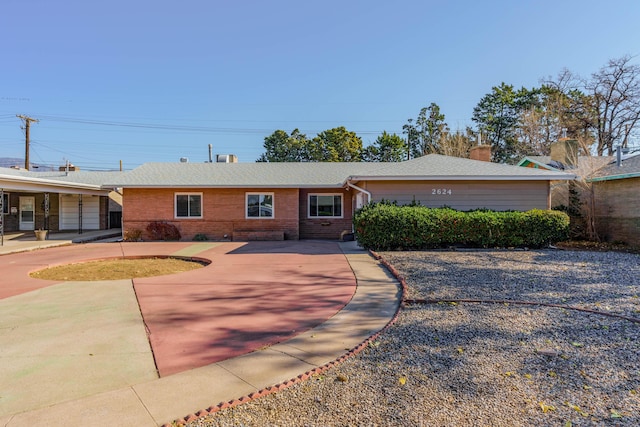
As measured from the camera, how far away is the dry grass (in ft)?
26.5

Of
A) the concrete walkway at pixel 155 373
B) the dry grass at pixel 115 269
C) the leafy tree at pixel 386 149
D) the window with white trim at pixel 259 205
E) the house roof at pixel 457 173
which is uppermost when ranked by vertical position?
the leafy tree at pixel 386 149

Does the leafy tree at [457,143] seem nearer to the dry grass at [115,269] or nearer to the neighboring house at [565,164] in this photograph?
the neighboring house at [565,164]

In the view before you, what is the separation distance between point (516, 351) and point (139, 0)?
13548 mm

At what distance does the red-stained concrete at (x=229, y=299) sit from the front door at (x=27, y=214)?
10396mm

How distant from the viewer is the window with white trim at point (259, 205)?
16234mm

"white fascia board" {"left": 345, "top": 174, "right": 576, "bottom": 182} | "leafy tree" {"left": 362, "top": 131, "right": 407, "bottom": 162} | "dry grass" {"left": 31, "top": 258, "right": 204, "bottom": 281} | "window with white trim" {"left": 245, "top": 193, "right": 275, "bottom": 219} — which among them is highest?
"leafy tree" {"left": 362, "top": 131, "right": 407, "bottom": 162}

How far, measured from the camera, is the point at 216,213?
16141 millimetres

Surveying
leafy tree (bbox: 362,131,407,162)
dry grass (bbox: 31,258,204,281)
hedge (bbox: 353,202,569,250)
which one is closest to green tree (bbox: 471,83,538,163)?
leafy tree (bbox: 362,131,407,162)

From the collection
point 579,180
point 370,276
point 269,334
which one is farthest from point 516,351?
point 579,180

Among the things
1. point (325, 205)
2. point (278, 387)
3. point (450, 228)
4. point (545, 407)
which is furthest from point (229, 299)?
point (325, 205)

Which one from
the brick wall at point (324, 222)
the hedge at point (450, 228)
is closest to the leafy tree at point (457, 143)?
the brick wall at point (324, 222)

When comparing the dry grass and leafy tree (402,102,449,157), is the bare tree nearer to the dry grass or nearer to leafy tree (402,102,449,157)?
leafy tree (402,102,449,157)

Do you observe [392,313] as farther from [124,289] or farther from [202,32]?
[202,32]

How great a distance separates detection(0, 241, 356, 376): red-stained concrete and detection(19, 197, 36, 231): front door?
10396mm
